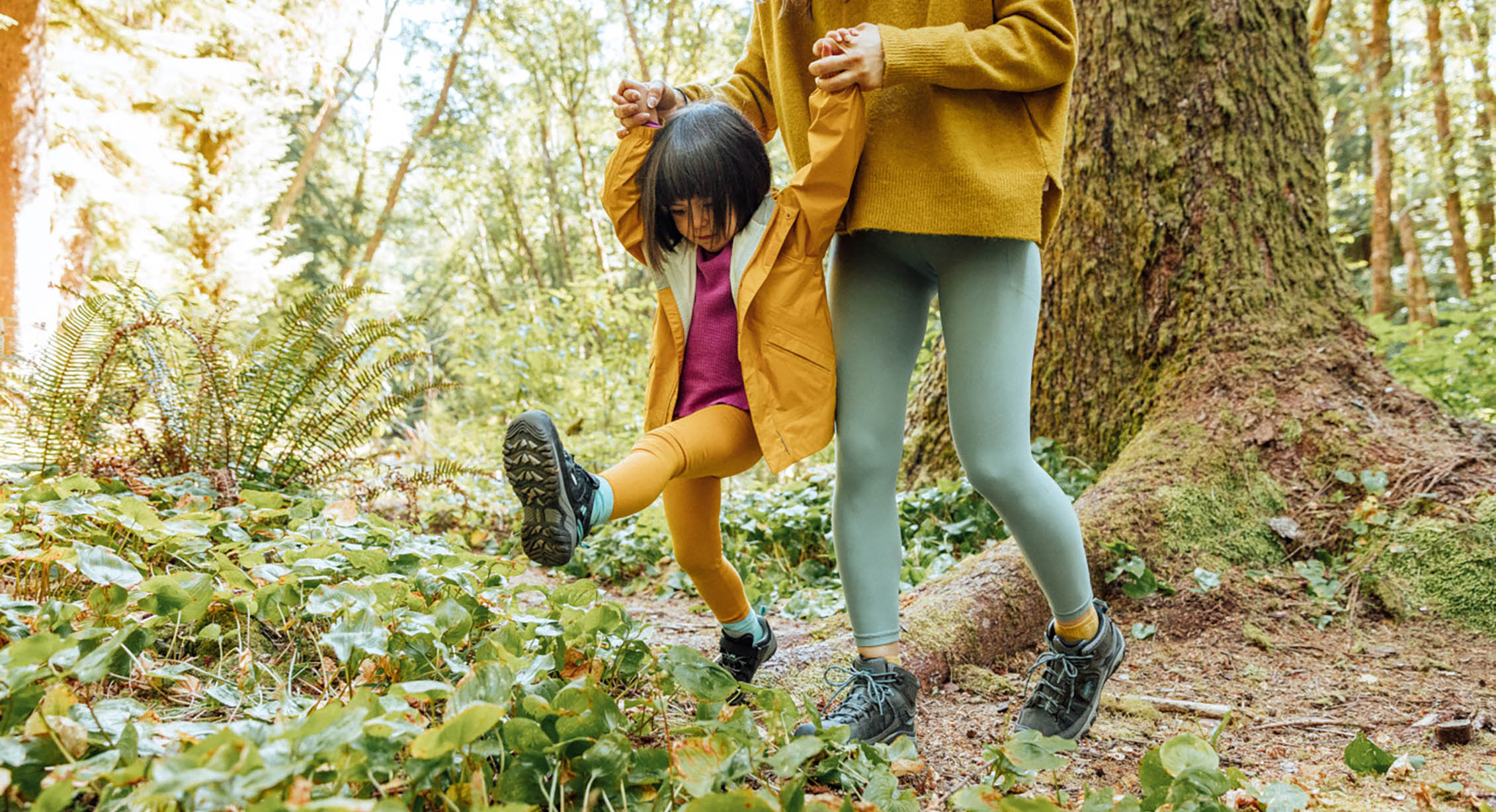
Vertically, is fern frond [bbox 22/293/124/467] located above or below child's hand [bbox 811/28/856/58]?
below

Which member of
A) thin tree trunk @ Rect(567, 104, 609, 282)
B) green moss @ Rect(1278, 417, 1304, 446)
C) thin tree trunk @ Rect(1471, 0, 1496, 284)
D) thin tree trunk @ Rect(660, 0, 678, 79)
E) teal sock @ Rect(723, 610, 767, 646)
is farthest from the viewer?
thin tree trunk @ Rect(567, 104, 609, 282)

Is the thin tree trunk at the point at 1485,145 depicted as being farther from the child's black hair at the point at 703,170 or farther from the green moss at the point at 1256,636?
the child's black hair at the point at 703,170

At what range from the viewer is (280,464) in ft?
12.4

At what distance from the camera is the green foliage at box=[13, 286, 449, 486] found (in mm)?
3373

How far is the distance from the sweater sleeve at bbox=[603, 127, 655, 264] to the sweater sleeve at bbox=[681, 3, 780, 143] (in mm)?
221

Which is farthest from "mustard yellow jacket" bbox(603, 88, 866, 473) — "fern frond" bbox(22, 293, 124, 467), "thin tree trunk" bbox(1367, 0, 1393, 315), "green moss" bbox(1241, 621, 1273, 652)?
"thin tree trunk" bbox(1367, 0, 1393, 315)

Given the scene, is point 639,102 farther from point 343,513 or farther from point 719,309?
point 343,513

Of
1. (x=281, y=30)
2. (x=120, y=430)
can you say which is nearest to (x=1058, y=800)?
(x=120, y=430)

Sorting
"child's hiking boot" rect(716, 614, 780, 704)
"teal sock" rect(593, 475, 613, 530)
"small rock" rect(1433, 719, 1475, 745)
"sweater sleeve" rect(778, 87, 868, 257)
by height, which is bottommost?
"small rock" rect(1433, 719, 1475, 745)

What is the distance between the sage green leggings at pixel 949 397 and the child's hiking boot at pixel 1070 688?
0.08m

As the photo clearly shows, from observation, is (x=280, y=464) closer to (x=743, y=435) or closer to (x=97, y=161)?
(x=743, y=435)

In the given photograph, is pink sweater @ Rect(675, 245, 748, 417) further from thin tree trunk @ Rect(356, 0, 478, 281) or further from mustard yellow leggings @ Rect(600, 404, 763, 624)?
thin tree trunk @ Rect(356, 0, 478, 281)

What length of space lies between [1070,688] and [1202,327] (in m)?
2.12

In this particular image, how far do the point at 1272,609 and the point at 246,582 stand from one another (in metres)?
2.85
